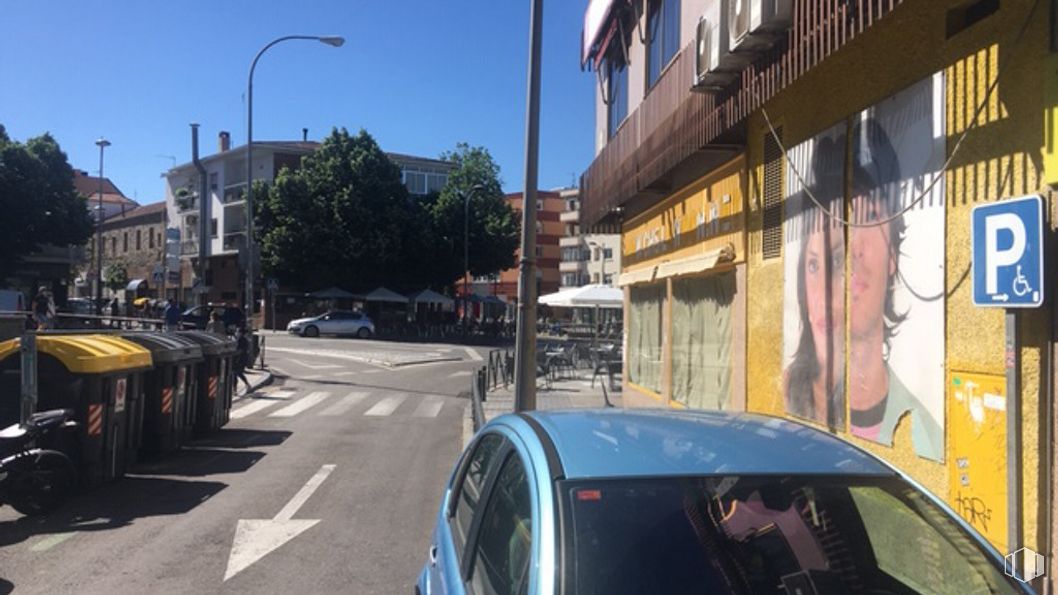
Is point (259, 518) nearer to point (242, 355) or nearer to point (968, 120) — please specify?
point (968, 120)

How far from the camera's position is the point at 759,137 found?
899 centimetres

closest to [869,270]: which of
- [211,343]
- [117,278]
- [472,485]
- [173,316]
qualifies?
[472,485]

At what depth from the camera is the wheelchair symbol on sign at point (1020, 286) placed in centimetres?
395

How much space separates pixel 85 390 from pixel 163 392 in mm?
1965

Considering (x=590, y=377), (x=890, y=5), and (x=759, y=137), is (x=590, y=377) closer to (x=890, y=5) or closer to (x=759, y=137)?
(x=759, y=137)

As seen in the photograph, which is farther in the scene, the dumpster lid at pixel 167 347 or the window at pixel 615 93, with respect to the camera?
the window at pixel 615 93

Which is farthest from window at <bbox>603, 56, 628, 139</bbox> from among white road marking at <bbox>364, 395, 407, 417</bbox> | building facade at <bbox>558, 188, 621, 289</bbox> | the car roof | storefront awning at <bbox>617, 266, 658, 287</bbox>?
building facade at <bbox>558, 188, 621, 289</bbox>

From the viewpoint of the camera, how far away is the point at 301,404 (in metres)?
16.0

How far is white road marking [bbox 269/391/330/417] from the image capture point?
14648 millimetres

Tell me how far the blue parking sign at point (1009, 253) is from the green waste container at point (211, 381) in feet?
31.8

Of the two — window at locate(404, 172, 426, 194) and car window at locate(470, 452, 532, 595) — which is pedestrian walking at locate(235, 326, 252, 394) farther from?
window at locate(404, 172, 426, 194)

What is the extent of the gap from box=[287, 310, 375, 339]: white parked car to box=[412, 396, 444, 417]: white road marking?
24.0 metres

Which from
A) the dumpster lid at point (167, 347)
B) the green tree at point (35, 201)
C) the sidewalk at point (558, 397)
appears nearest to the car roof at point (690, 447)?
the dumpster lid at point (167, 347)

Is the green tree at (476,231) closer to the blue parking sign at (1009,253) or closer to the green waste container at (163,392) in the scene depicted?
the green waste container at (163,392)
